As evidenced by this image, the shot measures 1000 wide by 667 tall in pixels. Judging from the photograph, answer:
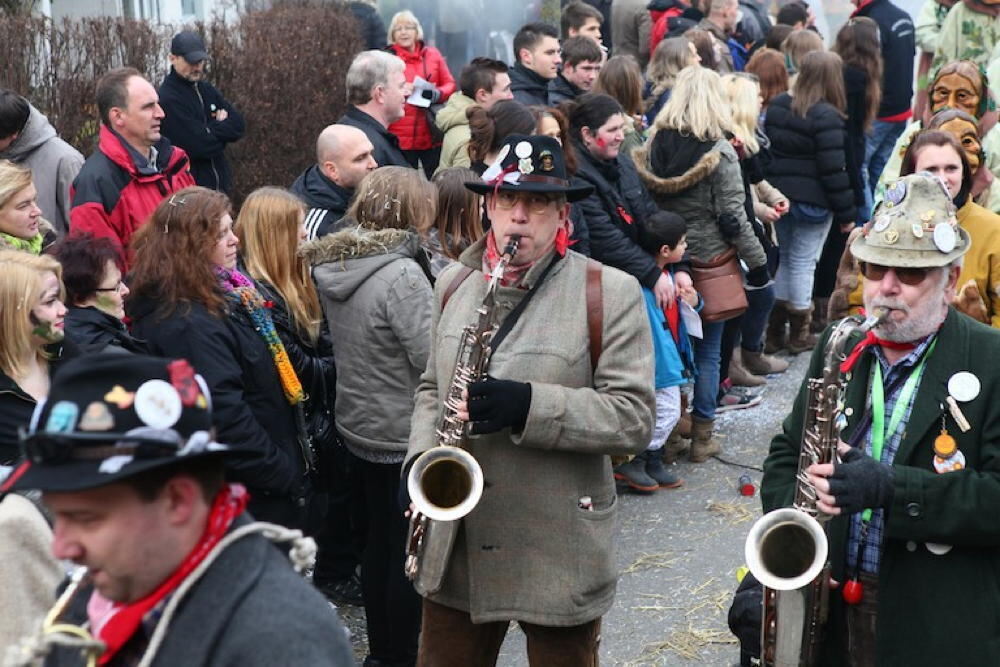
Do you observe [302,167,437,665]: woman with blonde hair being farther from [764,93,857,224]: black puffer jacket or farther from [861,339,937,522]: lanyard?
[764,93,857,224]: black puffer jacket

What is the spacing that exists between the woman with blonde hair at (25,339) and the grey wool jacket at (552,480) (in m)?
1.16

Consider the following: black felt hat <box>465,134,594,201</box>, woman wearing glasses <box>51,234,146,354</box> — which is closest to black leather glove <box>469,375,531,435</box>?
black felt hat <box>465,134,594,201</box>

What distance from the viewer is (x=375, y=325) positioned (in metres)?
5.20

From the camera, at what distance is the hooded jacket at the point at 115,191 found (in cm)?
650

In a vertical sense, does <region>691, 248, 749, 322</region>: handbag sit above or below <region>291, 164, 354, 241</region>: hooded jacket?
below

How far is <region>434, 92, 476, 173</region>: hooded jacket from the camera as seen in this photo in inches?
327

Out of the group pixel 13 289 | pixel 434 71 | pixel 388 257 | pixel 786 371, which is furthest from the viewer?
pixel 434 71

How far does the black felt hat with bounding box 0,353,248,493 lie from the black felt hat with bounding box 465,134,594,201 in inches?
79.4

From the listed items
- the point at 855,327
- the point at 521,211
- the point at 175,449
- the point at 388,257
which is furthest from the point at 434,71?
the point at 175,449

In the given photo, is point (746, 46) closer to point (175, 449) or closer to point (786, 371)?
point (786, 371)

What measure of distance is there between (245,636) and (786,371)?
7.86 metres

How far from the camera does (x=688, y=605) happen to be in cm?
602

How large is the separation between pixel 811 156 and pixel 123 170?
5120 millimetres

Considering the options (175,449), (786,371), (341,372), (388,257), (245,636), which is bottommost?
(786,371)
